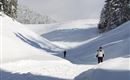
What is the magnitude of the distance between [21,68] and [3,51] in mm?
6594

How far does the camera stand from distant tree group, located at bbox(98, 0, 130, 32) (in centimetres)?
6650

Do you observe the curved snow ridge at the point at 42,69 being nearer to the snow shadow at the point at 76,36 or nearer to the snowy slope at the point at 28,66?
the snowy slope at the point at 28,66

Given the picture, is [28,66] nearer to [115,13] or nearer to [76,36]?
[115,13]

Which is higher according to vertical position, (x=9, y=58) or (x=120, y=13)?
(x=120, y=13)

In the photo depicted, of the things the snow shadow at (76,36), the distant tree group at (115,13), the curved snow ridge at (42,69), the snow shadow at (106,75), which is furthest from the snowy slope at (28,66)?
the snow shadow at (76,36)

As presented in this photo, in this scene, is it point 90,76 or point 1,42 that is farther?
point 1,42

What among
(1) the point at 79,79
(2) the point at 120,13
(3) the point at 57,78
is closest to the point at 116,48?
(3) the point at 57,78

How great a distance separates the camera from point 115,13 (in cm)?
6850

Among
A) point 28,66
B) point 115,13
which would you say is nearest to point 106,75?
point 28,66

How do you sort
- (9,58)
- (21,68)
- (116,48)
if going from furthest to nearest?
(116,48), (9,58), (21,68)

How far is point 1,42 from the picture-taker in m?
40.7

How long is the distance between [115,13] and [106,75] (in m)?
51.7

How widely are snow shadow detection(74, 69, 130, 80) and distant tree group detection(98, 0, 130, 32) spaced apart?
47.3 metres

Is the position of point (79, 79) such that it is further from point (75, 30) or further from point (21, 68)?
point (75, 30)
